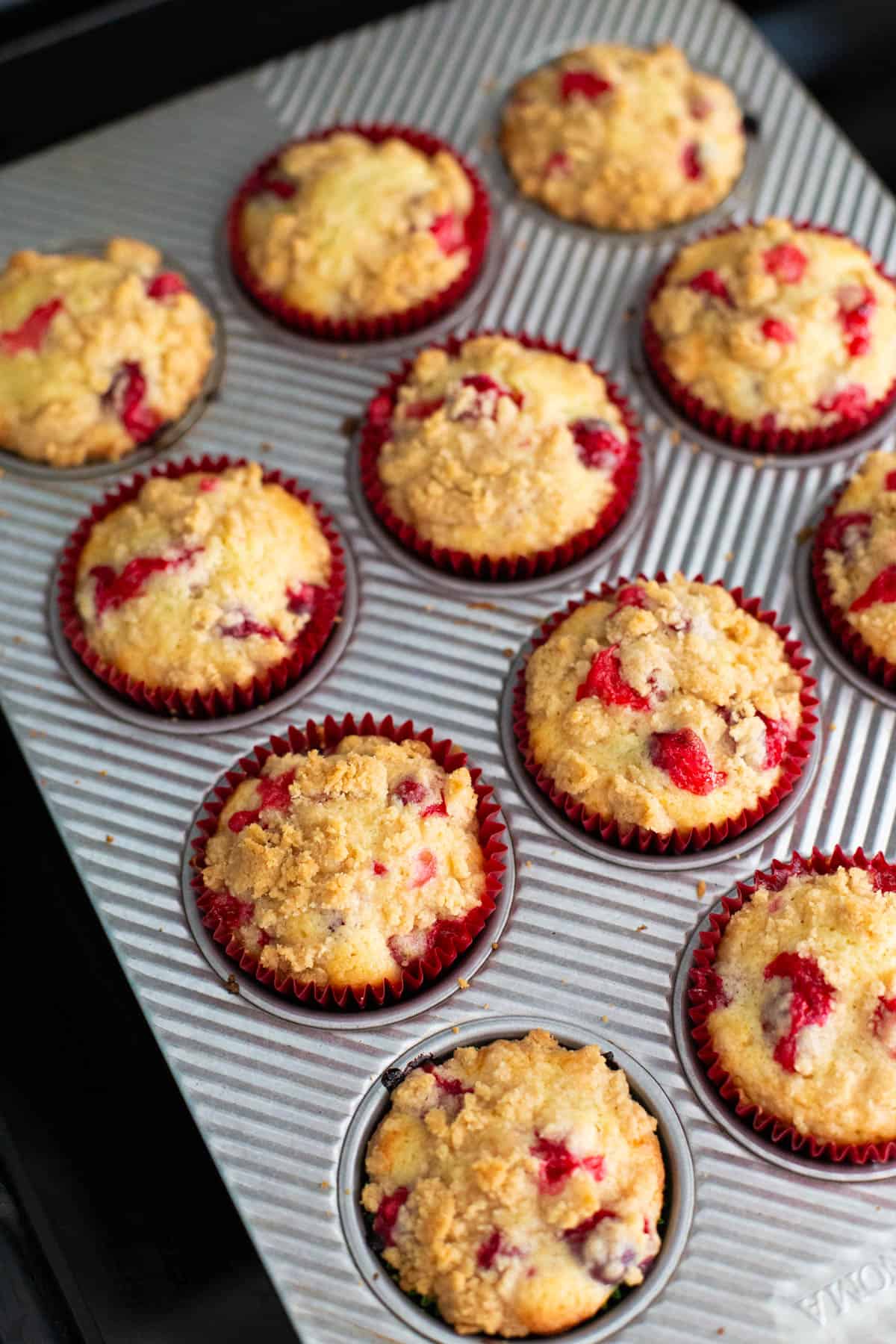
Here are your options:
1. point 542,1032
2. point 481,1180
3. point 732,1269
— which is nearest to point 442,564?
point 542,1032

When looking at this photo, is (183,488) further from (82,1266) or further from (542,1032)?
(82,1266)

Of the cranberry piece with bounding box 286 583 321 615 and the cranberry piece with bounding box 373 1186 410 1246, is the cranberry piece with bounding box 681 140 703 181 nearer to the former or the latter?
the cranberry piece with bounding box 286 583 321 615

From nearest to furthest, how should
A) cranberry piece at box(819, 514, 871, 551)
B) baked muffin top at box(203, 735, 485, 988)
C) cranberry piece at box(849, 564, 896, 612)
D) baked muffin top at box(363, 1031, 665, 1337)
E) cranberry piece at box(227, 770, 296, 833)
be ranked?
1. baked muffin top at box(363, 1031, 665, 1337)
2. baked muffin top at box(203, 735, 485, 988)
3. cranberry piece at box(227, 770, 296, 833)
4. cranberry piece at box(849, 564, 896, 612)
5. cranberry piece at box(819, 514, 871, 551)

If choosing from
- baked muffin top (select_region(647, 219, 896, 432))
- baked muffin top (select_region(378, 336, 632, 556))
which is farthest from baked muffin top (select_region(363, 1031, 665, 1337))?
baked muffin top (select_region(647, 219, 896, 432))

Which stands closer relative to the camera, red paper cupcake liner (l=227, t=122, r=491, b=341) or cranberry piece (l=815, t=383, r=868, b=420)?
cranberry piece (l=815, t=383, r=868, b=420)

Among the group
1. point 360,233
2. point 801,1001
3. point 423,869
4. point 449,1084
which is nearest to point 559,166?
point 360,233

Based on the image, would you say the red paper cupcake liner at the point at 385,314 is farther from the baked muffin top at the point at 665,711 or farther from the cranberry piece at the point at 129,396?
the baked muffin top at the point at 665,711
